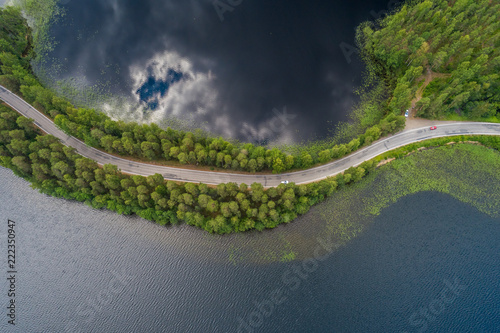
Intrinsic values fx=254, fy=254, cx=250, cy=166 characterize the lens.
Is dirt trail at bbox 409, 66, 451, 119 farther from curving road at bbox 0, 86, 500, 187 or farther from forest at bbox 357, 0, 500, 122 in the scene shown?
curving road at bbox 0, 86, 500, 187

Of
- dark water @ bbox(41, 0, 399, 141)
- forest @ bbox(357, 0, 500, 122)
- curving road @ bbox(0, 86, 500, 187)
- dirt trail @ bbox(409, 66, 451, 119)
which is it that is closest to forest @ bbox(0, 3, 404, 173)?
curving road @ bbox(0, 86, 500, 187)

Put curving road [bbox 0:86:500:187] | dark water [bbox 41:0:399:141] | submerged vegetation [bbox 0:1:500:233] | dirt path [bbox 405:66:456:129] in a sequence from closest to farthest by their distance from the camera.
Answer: submerged vegetation [bbox 0:1:500:233], curving road [bbox 0:86:500:187], dirt path [bbox 405:66:456:129], dark water [bbox 41:0:399:141]

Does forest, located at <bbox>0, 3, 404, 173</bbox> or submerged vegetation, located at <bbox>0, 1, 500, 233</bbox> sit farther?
forest, located at <bbox>0, 3, 404, 173</bbox>

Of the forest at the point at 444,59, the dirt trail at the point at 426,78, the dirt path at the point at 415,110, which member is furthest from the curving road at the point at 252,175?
the dirt trail at the point at 426,78

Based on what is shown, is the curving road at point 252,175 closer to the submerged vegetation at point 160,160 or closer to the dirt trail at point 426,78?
the submerged vegetation at point 160,160

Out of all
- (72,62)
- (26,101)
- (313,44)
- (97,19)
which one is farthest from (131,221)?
(313,44)

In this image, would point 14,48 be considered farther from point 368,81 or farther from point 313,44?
point 368,81

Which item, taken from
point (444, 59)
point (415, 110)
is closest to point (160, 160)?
point (415, 110)

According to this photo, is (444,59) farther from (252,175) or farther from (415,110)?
(252,175)
